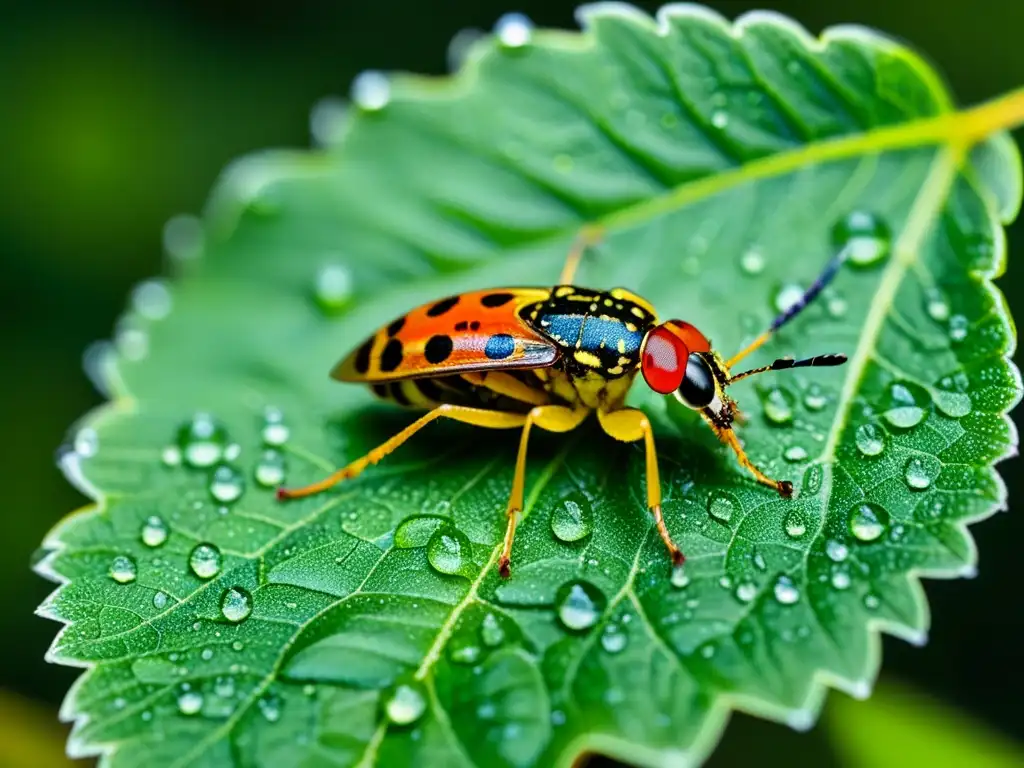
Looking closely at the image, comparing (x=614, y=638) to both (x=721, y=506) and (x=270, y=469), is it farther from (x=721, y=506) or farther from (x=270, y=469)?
(x=270, y=469)

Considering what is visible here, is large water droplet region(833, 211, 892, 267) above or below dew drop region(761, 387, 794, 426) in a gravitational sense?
above

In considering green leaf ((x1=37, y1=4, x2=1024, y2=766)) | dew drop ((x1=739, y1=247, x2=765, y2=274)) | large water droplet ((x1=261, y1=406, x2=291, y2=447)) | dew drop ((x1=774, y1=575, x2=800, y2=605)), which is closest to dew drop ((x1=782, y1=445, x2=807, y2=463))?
green leaf ((x1=37, y1=4, x2=1024, y2=766))

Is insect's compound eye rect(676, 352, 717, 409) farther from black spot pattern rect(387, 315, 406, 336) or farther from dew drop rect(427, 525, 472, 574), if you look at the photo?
black spot pattern rect(387, 315, 406, 336)

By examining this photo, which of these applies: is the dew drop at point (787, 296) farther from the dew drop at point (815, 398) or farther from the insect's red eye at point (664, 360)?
the insect's red eye at point (664, 360)

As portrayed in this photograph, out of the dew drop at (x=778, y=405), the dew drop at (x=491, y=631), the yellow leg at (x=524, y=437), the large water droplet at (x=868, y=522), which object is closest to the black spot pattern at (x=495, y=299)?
the yellow leg at (x=524, y=437)

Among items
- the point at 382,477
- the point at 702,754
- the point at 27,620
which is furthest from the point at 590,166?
the point at 27,620

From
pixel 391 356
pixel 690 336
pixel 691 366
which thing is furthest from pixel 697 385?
pixel 391 356
